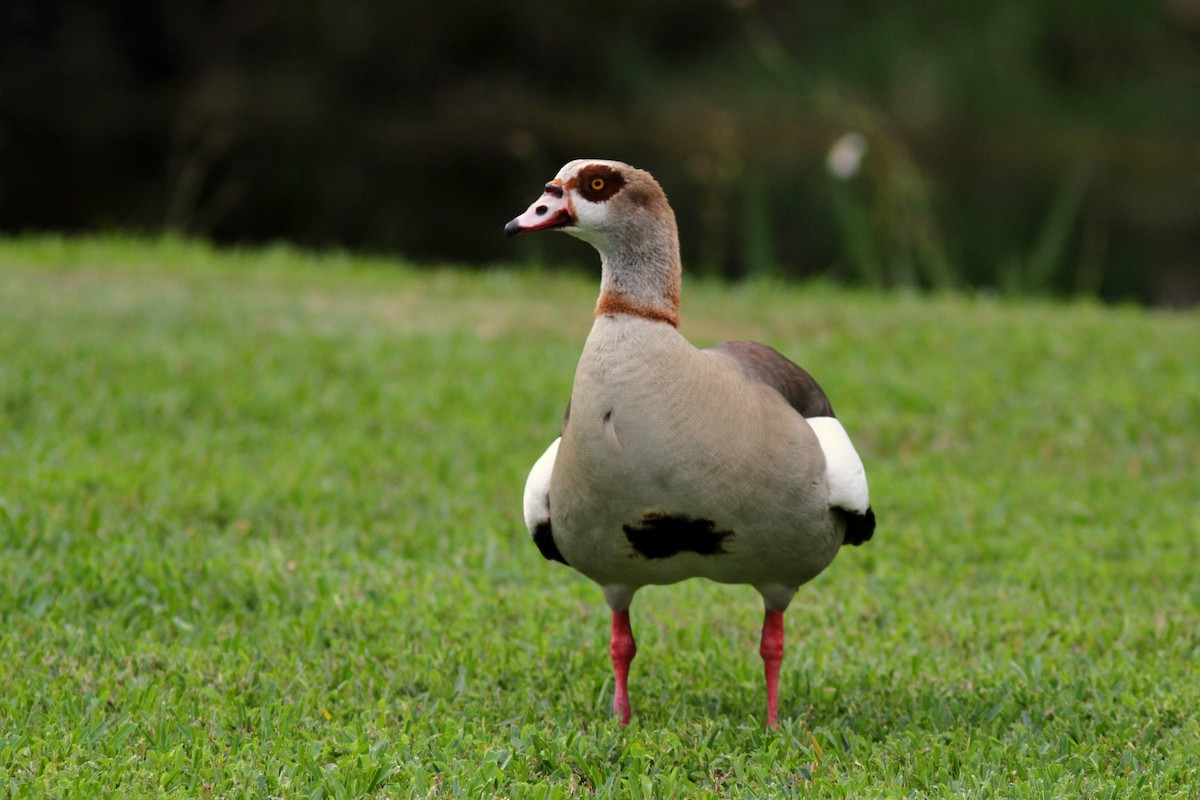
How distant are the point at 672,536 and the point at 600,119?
20789 millimetres

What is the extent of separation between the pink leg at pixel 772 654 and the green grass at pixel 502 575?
9 cm

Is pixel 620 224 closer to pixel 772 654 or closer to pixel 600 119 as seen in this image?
pixel 772 654

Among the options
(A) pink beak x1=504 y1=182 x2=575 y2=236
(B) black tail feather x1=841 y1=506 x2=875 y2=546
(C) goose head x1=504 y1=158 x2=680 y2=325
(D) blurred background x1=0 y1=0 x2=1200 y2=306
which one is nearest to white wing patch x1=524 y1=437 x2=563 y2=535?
(C) goose head x1=504 y1=158 x2=680 y2=325

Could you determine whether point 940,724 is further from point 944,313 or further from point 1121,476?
point 944,313

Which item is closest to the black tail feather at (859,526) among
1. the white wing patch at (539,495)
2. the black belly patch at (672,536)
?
the black belly patch at (672,536)

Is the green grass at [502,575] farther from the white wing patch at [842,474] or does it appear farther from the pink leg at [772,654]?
the white wing patch at [842,474]

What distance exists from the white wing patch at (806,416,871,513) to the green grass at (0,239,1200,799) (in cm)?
64

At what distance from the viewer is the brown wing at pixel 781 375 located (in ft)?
12.7

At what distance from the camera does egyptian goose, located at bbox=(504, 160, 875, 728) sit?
3.46m

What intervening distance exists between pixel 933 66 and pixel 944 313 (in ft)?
48.2

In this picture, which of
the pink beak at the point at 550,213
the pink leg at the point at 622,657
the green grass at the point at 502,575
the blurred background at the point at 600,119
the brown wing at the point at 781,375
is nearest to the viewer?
the pink beak at the point at 550,213

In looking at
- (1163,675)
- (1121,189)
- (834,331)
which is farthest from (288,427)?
(1121,189)

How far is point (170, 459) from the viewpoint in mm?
6113

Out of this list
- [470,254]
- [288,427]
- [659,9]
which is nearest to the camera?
[288,427]
